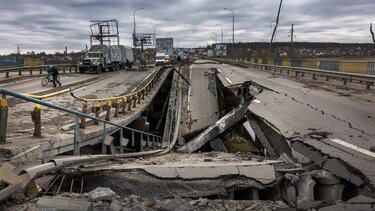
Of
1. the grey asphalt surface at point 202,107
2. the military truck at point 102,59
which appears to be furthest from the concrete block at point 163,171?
the military truck at point 102,59

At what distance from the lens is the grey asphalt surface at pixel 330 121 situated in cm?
743

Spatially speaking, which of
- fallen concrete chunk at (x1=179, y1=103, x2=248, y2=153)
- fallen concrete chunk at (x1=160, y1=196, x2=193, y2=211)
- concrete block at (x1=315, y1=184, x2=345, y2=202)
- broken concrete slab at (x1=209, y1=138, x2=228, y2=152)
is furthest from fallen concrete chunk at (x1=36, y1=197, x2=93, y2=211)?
broken concrete slab at (x1=209, y1=138, x2=228, y2=152)

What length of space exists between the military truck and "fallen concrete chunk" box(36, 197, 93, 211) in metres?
44.8

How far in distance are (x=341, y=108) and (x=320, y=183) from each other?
328 inches

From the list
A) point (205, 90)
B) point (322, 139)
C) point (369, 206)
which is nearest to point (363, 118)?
point (322, 139)

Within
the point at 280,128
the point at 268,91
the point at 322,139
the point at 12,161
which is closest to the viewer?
the point at 12,161

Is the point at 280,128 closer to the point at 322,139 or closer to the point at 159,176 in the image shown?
the point at 322,139

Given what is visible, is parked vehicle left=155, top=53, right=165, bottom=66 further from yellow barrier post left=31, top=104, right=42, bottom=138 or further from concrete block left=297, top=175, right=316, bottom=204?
concrete block left=297, top=175, right=316, bottom=204

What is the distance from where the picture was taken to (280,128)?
1051cm

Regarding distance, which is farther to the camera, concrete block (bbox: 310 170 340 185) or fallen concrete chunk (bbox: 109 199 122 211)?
concrete block (bbox: 310 170 340 185)

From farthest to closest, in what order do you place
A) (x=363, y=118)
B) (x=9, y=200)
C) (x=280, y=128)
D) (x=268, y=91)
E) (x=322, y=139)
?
(x=268, y=91) → (x=363, y=118) → (x=280, y=128) → (x=322, y=139) → (x=9, y=200)

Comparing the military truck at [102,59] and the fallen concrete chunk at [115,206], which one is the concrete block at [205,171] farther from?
the military truck at [102,59]

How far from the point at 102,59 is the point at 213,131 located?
38.6 metres

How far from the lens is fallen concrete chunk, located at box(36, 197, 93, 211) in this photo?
4.62m
